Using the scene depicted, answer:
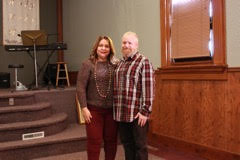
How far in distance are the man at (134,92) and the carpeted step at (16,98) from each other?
2.09 meters

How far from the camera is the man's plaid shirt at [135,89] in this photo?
2148mm

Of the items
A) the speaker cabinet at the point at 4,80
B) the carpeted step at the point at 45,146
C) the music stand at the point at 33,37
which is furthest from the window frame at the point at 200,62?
the speaker cabinet at the point at 4,80

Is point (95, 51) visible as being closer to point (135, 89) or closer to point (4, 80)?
point (135, 89)

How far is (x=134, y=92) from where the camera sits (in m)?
2.17

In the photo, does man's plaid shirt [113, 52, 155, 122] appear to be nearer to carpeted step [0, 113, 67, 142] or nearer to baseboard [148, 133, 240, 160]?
baseboard [148, 133, 240, 160]

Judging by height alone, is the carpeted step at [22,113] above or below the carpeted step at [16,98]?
below

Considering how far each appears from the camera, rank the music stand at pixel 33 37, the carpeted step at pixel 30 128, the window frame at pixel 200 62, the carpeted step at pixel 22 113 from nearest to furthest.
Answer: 1. the window frame at pixel 200 62
2. the carpeted step at pixel 30 128
3. the carpeted step at pixel 22 113
4. the music stand at pixel 33 37

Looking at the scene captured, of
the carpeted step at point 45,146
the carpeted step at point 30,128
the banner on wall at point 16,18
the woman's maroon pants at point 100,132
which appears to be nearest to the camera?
the woman's maroon pants at point 100,132

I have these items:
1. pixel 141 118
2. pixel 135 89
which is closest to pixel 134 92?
pixel 135 89

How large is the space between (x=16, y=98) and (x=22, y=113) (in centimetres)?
36

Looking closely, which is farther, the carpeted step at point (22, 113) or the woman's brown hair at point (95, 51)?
Answer: the carpeted step at point (22, 113)

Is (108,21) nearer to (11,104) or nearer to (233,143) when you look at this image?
(11,104)

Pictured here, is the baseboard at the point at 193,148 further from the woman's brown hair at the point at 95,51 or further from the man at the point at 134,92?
the woman's brown hair at the point at 95,51

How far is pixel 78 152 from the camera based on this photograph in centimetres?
345
